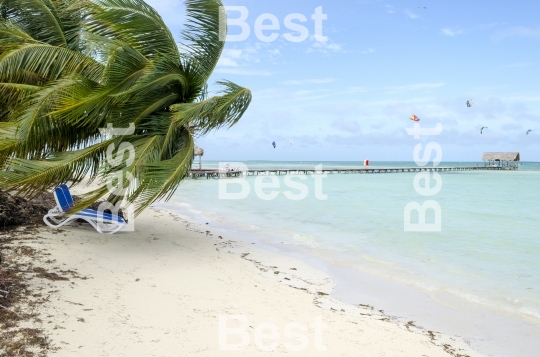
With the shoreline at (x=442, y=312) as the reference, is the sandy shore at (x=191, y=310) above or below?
above

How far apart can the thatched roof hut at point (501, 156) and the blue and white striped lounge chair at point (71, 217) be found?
2643 inches

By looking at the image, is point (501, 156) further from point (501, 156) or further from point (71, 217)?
point (71, 217)

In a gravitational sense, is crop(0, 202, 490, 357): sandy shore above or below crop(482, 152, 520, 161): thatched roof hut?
below

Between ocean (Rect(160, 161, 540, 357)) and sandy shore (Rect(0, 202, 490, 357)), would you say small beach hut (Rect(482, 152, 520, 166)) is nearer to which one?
ocean (Rect(160, 161, 540, 357))

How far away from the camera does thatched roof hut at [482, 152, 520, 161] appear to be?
62881 millimetres

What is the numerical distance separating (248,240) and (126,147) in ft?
13.4

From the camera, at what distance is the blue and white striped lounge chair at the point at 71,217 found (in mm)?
7168

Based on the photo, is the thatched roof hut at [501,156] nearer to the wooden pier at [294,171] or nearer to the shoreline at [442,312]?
the wooden pier at [294,171]

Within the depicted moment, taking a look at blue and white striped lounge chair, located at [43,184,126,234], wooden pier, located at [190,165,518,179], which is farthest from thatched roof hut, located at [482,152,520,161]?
blue and white striped lounge chair, located at [43,184,126,234]

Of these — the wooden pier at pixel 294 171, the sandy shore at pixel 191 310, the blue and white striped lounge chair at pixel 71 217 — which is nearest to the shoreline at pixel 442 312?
the sandy shore at pixel 191 310

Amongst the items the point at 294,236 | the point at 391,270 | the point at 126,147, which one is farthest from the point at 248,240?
the point at 126,147

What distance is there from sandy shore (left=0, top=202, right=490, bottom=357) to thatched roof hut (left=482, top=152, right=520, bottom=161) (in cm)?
6647

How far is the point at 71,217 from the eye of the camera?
723 centimetres

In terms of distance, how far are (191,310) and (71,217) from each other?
160 inches
